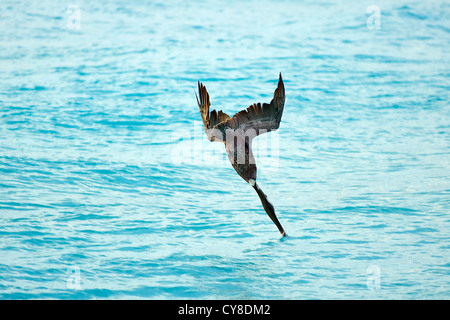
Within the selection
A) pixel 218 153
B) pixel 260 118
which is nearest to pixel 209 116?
pixel 260 118

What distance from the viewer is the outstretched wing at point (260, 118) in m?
6.22

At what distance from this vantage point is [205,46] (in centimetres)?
1639

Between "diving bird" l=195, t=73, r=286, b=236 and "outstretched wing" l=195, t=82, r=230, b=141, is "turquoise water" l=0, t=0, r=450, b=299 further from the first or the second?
"outstretched wing" l=195, t=82, r=230, b=141

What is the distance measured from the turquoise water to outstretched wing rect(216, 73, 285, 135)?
4.75 ft

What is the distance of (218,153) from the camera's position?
35.5 feet

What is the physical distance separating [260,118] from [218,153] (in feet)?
15.1

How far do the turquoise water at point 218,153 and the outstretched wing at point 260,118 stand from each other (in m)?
1.45

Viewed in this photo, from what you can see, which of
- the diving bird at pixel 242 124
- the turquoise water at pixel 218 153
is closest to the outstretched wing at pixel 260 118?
the diving bird at pixel 242 124

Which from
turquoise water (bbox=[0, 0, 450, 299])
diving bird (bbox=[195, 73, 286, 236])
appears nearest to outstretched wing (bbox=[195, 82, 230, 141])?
diving bird (bbox=[195, 73, 286, 236])

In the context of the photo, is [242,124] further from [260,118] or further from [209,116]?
[209,116]

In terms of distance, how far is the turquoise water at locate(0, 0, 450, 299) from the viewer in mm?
6492

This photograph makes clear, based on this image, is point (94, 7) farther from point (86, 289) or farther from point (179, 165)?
point (86, 289)

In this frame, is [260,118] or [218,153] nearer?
[260,118]

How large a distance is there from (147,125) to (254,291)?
6.40 m
